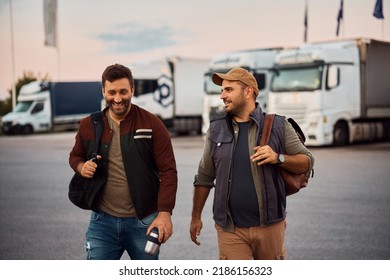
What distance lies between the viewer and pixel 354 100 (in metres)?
14.6

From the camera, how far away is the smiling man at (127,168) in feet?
10.2

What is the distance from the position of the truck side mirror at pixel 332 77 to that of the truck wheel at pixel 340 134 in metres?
0.83

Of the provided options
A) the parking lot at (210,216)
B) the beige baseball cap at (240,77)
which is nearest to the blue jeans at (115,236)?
the beige baseball cap at (240,77)

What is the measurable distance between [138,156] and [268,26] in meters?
3.12

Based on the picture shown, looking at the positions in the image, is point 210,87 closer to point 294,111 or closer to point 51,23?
point 294,111

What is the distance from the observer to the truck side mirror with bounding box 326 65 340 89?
14180 mm

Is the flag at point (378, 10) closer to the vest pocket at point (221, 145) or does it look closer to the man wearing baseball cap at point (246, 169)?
the man wearing baseball cap at point (246, 169)

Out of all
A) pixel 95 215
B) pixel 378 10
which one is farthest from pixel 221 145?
pixel 378 10

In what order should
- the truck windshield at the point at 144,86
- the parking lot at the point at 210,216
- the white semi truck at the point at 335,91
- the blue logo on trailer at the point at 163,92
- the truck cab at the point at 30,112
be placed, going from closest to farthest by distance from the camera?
the parking lot at the point at 210,216 → the truck cab at the point at 30,112 → the white semi truck at the point at 335,91 → the truck windshield at the point at 144,86 → the blue logo on trailer at the point at 163,92

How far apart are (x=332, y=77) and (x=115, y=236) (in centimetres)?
1157

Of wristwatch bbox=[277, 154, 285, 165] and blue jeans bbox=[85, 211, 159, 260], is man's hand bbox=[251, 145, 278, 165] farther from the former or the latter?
blue jeans bbox=[85, 211, 159, 260]

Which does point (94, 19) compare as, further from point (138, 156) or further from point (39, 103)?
point (39, 103)

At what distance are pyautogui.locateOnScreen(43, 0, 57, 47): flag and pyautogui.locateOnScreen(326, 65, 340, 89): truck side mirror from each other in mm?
8497

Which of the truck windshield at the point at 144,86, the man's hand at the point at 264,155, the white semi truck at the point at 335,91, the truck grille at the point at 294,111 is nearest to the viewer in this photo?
the man's hand at the point at 264,155
